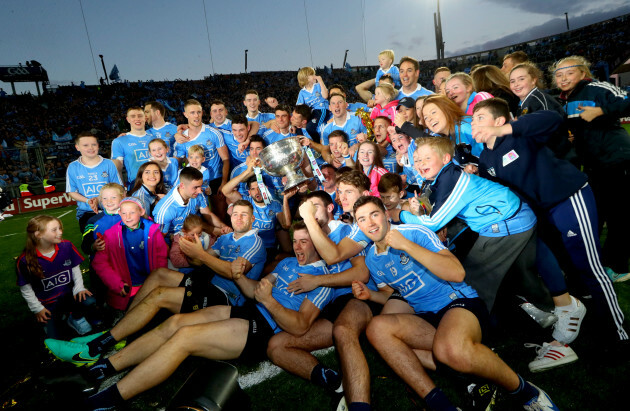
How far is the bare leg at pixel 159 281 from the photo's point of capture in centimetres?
334

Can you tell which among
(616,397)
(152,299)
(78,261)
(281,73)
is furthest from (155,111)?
(281,73)

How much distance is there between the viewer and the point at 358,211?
8.47ft

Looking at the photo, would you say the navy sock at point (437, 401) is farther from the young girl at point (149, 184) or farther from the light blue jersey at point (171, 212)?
the young girl at point (149, 184)

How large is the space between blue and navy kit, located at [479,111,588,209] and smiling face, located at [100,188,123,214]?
4113 mm

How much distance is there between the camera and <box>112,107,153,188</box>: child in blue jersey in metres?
5.35

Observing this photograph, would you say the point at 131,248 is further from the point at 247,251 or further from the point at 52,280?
the point at 247,251

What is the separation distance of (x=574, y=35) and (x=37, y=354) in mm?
48366

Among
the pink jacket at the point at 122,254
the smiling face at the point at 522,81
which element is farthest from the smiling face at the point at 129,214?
the smiling face at the point at 522,81

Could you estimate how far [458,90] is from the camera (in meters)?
3.75

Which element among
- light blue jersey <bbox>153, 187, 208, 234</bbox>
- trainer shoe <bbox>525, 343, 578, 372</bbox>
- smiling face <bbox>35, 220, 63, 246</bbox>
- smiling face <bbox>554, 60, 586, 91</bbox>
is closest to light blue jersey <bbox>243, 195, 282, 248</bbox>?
light blue jersey <bbox>153, 187, 208, 234</bbox>

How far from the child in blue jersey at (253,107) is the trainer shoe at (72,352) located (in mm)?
4424

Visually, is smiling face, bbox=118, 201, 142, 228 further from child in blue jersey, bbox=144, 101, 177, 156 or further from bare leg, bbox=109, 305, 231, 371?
child in blue jersey, bbox=144, 101, 177, 156

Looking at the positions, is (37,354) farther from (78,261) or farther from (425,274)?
(425,274)

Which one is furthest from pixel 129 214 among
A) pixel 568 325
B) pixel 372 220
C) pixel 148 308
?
pixel 568 325
